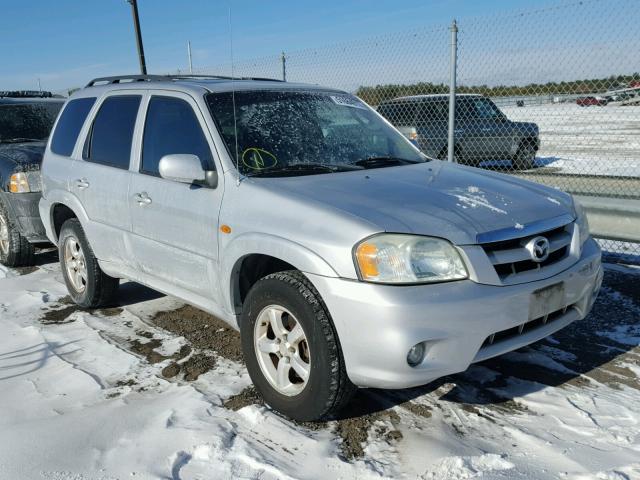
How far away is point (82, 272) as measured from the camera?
5098mm

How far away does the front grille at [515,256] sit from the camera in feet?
9.52

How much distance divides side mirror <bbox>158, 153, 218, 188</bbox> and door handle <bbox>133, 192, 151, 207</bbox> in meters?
0.53

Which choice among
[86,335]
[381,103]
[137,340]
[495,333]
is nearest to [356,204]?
[495,333]

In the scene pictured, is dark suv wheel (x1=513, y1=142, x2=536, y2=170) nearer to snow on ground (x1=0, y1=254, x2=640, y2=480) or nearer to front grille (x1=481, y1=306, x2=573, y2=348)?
snow on ground (x1=0, y1=254, x2=640, y2=480)

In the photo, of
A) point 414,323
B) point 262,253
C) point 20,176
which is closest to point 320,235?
point 262,253

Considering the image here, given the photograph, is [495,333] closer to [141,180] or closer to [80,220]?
[141,180]

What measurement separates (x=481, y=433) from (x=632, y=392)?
3.38 feet

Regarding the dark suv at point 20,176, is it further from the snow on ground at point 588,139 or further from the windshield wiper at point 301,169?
the snow on ground at point 588,139

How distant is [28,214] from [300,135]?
3.66m

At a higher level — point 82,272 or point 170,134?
point 170,134

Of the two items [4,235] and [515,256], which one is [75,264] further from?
[515,256]

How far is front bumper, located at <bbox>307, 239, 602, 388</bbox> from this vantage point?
267 cm

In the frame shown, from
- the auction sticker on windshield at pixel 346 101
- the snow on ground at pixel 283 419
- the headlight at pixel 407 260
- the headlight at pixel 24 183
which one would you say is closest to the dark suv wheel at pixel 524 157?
the snow on ground at pixel 283 419

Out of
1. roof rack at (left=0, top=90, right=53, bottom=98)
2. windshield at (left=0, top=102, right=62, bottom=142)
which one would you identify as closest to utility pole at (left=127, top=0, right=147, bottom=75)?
roof rack at (left=0, top=90, right=53, bottom=98)
